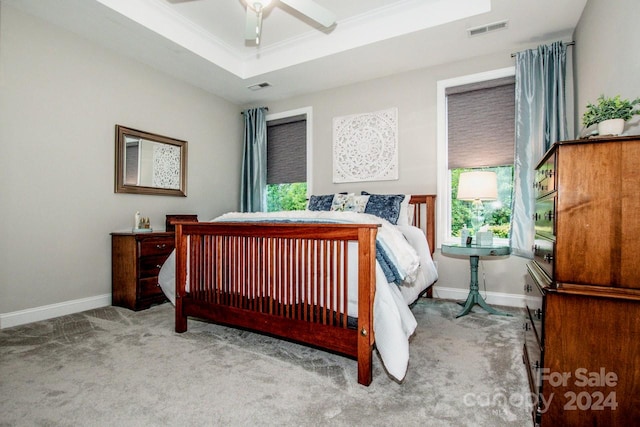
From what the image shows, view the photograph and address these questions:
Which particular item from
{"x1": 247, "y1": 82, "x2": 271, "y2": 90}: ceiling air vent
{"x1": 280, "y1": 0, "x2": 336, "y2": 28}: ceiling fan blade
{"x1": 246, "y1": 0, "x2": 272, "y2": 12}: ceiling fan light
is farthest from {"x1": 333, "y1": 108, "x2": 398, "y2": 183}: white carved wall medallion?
{"x1": 246, "y1": 0, "x2": 272, "y2": 12}: ceiling fan light

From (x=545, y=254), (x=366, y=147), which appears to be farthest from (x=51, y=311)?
(x=545, y=254)

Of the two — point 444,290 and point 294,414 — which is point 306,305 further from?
point 444,290

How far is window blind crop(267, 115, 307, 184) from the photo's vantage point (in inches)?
181

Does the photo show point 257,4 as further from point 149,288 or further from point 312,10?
point 149,288

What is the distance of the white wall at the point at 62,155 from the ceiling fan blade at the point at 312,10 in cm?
217

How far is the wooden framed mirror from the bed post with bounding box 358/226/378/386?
2.89 m

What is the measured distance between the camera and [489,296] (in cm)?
335

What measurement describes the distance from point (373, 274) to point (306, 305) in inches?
19.3

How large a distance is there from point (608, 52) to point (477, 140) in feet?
4.53

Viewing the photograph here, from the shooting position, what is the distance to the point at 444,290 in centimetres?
356

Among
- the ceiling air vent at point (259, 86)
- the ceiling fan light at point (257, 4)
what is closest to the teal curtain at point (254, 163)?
the ceiling air vent at point (259, 86)

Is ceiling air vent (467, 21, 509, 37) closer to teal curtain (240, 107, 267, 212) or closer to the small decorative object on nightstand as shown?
the small decorative object on nightstand

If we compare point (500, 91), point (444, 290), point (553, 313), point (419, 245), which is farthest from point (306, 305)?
point (500, 91)

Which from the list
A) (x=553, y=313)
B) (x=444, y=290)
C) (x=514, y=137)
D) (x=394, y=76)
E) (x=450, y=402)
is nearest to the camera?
(x=553, y=313)
